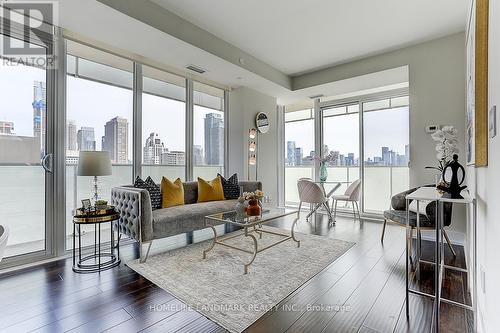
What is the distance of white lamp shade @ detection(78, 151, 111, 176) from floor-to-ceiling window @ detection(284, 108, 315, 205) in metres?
4.40

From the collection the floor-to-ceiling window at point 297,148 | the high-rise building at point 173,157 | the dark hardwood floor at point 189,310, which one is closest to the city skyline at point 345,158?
the floor-to-ceiling window at point 297,148

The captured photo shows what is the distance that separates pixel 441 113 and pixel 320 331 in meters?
3.55

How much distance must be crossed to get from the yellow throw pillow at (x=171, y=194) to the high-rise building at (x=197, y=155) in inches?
39.2

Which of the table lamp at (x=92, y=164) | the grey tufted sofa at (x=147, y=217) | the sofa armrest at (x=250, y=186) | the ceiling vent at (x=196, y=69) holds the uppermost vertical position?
the ceiling vent at (x=196, y=69)

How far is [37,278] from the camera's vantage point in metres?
2.30

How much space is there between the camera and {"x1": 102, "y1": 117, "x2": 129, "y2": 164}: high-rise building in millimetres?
3348

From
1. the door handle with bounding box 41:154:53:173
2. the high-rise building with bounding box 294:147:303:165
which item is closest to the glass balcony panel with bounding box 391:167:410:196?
the high-rise building with bounding box 294:147:303:165

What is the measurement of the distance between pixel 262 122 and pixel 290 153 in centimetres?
148

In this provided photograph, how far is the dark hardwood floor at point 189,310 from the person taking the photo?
64.2 inches

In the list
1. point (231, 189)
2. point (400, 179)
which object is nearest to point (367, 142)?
point (400, 179)

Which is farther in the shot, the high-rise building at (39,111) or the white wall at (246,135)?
the white wall at (246,135)

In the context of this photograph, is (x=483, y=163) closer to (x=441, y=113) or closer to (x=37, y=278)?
(x=441, y=113)

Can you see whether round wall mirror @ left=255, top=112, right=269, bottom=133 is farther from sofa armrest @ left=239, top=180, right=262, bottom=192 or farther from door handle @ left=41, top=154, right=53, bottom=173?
door handle @ left=41, top=154, right=53, bottom=173

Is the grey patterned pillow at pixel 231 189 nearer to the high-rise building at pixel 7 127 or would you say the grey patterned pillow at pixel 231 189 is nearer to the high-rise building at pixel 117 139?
the high-rise building at pixel 117 139
